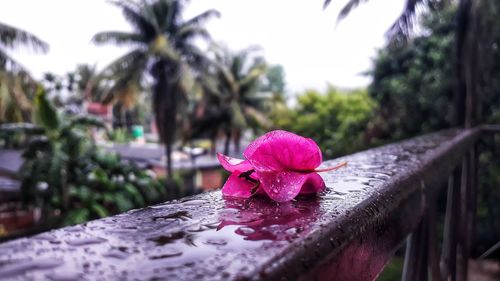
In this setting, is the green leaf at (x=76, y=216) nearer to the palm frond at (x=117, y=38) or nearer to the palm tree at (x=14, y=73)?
the palm tree at (x=14, y=73)

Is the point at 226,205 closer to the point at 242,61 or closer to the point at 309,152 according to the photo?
the point at 309,152

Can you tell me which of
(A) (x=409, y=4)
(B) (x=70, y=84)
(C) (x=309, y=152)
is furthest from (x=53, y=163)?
(B) (x=70, y=84)

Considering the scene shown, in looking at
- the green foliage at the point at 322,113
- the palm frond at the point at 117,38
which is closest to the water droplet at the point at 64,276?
the palm frond at the point at 117,38

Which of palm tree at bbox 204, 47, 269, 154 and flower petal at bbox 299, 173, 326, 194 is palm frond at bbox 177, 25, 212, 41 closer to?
palm tree at bbox 204, 47, 269, 154

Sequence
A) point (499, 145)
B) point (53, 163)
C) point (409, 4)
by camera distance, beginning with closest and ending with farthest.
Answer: point (409, 4) < point (53, 163) < point (499, 145)

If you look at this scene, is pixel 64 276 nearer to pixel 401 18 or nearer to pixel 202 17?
pixel 401 18

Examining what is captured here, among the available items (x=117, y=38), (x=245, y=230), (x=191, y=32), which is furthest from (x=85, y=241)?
(x=191, y=32)

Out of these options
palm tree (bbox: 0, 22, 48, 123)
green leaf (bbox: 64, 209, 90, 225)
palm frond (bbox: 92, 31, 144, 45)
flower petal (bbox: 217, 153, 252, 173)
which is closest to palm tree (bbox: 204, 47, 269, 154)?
palm frond (bbox: 92, 31, 144, 45)
